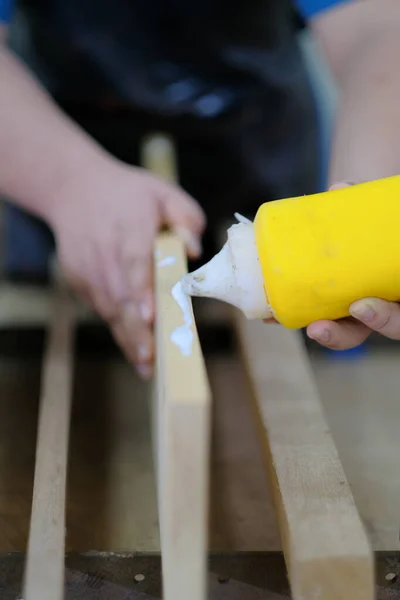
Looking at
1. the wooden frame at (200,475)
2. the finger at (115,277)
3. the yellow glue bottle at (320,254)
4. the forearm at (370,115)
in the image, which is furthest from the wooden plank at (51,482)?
the forearm at (370,115)

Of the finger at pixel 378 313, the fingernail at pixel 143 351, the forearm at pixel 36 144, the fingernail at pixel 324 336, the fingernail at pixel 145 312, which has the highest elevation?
the forearm at pixel 36 144

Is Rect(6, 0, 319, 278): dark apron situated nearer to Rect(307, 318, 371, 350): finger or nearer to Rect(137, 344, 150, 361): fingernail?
Rect(137, 344, 150, 361): fingernail

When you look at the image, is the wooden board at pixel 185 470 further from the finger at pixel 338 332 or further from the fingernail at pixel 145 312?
the fingernail at pixel 145 312

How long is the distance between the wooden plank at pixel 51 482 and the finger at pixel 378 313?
285 millimetres

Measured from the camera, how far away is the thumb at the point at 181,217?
2.41 feet

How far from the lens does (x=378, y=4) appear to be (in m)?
0.83

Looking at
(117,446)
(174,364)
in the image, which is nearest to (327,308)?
(174,364)

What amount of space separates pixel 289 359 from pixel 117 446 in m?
0.22

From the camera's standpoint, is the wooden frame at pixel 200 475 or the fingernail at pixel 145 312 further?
the fingernail at pixel 145 312

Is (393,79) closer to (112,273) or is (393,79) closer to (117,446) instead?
(112,273)

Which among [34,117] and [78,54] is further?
[78,54]

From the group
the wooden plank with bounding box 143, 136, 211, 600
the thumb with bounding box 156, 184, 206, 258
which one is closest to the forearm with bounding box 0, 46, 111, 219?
the thumb with bounding box 156, 184, 206, 258

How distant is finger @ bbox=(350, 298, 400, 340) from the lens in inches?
20.7

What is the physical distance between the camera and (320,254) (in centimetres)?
51
